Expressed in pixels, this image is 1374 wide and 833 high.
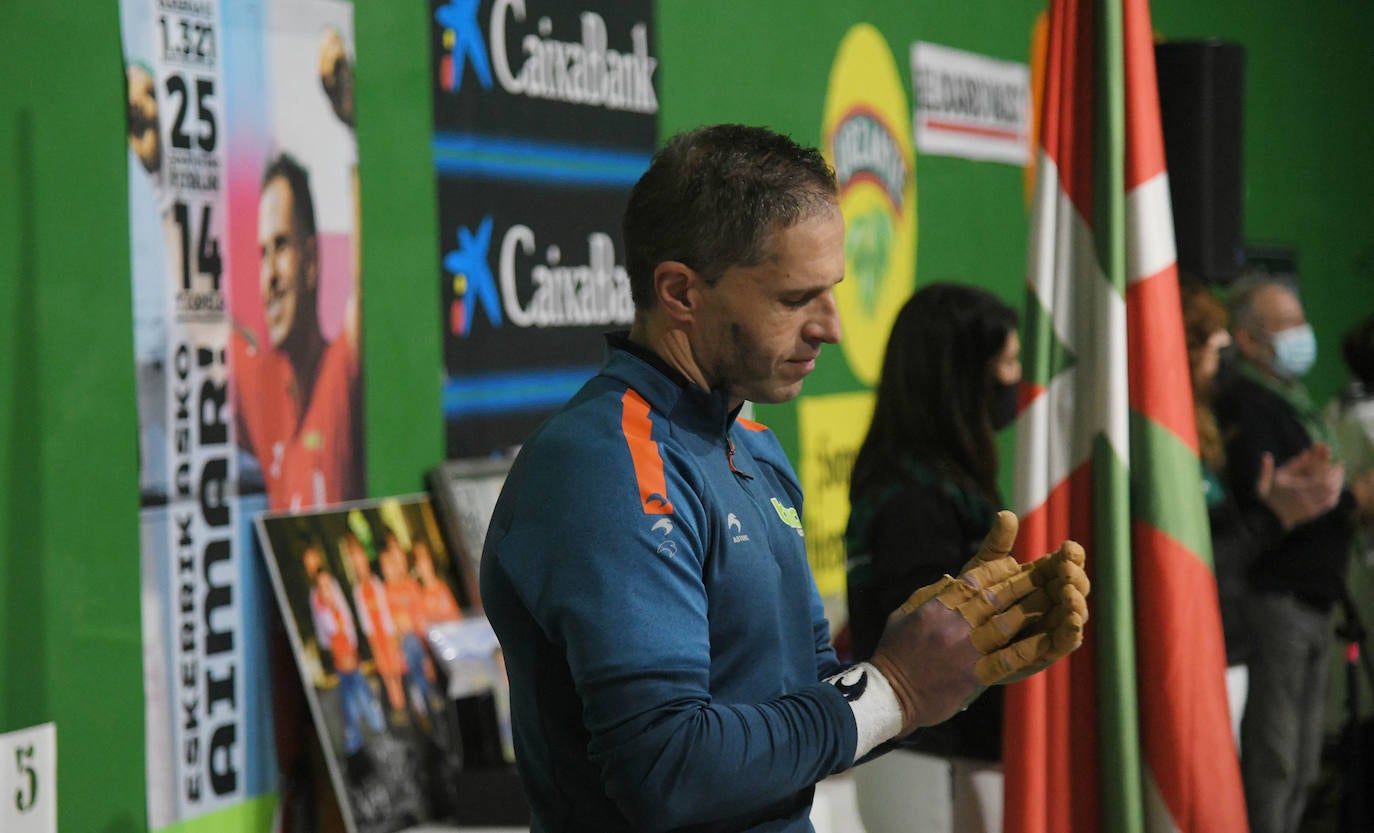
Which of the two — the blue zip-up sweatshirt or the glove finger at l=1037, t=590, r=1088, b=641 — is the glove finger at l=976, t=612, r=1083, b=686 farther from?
the blue zip-up sweatshirt

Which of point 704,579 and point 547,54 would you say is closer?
point 704,579

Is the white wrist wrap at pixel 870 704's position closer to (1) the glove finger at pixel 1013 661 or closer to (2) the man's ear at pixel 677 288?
(1) the glove finger at pixel 1013 661

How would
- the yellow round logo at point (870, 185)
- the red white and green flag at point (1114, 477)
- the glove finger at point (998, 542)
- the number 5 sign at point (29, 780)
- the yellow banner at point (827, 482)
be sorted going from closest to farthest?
the glove finger at point (998, 542)
the red white and green flag at point (1114, 477)
the number 5 sign at point (29, 780)
the yellow banner at point (827, 482)
the yellow round logo at point (870, 185)

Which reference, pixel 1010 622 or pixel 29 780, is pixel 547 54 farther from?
pixel 1010 622

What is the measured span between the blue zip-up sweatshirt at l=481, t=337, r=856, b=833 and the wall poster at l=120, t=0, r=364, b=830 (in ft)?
4.04

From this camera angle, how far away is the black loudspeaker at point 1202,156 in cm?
302

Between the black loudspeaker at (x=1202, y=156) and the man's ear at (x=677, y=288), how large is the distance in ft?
5.91

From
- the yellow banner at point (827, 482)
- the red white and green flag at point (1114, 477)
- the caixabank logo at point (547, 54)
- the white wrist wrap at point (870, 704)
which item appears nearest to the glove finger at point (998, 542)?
the white wrist wrap at point (870, 704)

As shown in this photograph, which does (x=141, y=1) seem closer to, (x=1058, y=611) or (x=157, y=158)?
(x=157, y=158)

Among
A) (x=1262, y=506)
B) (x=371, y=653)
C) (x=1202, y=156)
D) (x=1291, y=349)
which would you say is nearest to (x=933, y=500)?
(x=1202, y=156)

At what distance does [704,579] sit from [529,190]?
2.11 metres

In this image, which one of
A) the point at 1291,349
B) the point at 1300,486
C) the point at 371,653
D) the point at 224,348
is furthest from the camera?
the point at 1291,349

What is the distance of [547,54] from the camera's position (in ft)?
11.3

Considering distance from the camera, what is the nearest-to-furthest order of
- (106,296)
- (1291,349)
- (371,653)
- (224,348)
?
(106,296) < (224,348) < (371,653) < (1291,349)
